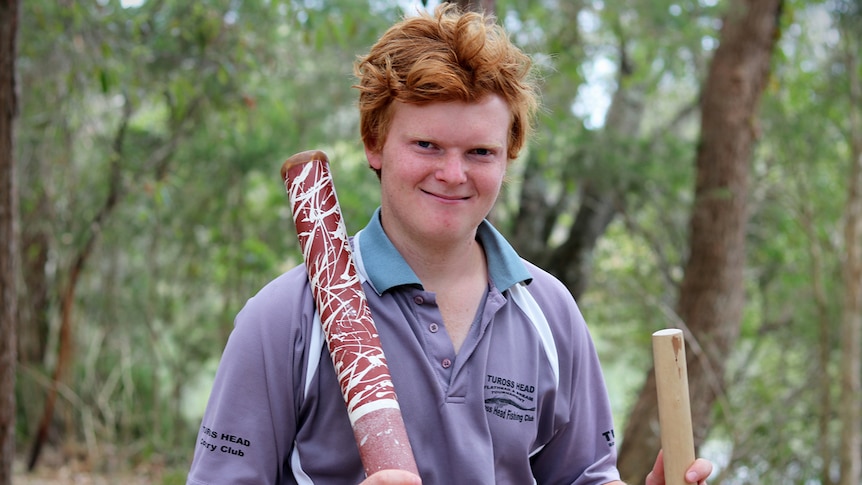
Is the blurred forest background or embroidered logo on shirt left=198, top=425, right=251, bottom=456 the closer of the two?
embroidered logo on shirt left=198, top=425, right=251, bottom=456

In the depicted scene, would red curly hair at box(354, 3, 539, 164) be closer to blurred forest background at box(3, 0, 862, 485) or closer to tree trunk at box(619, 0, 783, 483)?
blurred forest background at box(3, 0, 862, 485)

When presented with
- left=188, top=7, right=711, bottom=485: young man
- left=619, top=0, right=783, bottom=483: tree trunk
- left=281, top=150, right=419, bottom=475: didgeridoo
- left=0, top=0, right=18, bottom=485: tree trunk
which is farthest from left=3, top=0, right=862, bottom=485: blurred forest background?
left=188, top=7, right=711, bottom=485: young man

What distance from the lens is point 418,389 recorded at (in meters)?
1.89

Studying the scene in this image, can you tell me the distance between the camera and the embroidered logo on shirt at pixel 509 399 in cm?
191

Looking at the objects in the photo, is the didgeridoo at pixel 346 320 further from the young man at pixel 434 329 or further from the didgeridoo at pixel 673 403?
the didgeridoo at pixel 673 403

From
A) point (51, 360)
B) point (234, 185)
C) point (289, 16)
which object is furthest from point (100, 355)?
point (289, 16)

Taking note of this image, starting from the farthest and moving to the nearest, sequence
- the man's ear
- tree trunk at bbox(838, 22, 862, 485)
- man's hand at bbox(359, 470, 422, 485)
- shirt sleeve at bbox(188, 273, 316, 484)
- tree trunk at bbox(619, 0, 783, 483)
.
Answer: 1. tree trunk at bbox(619, 0, 783, 483)
2. tree trunk at bbox(838, 22, 862, 485)
3. the man's ear
4. shirt sleeve at bbox(188, 273, 316, 484)
5. man's hand at bbox(359, 470, 422, 485)

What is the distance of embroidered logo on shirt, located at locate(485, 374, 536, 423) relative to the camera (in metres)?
1.91

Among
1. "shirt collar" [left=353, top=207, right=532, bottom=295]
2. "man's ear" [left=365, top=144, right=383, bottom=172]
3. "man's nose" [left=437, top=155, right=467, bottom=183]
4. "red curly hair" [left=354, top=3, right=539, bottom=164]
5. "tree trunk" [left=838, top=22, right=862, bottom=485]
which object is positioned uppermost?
"red curly hair" [left=354, top=3, right=539, bottom=164]

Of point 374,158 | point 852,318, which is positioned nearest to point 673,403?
point 374,158

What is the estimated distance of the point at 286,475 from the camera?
1.89 m

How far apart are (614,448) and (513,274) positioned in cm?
48

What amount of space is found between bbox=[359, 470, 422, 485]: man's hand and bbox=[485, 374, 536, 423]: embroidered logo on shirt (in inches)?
11.2

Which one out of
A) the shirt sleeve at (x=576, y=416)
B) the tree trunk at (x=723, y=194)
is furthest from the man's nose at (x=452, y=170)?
the tree trunk at (x=723, y=194)
